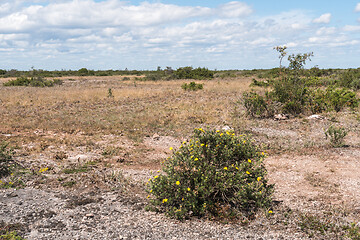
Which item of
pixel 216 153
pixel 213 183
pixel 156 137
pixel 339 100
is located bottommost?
pixel 156 137

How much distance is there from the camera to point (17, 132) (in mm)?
9703

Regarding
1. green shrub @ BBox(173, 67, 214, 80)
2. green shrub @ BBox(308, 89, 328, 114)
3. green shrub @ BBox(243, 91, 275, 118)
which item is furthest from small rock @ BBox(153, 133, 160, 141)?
green shrub @ BBox(173, 67, 214, 80)

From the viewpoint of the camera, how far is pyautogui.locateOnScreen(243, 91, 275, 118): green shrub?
1187 centimetres

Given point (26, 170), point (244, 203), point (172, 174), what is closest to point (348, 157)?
point (244, 203)

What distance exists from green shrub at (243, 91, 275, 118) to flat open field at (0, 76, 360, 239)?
474 millimetres

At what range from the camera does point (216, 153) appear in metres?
4.61

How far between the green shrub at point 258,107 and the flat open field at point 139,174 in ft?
1.56

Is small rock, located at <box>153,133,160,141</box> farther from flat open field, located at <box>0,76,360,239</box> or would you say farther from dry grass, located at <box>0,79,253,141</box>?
dry grass, located at <box>0,79,253,141</box>

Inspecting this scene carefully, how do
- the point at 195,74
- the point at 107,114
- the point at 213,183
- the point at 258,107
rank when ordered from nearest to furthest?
the point at 213,183
the point at 258,107
the point at 107,114
the point at 195,74

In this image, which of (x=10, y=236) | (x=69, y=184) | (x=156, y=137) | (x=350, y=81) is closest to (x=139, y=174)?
(x=69, y=184)

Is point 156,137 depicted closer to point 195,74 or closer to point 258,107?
point 258,107

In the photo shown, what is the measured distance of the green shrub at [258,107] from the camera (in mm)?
11867

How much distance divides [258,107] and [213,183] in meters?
8.11

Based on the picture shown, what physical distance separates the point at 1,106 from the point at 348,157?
1521 centimetres
